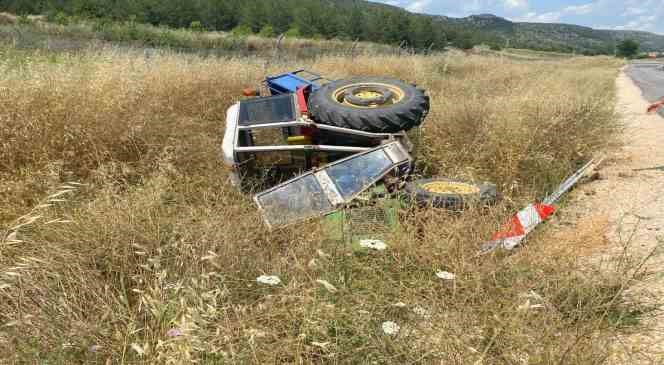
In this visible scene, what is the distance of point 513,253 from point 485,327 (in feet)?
2.94

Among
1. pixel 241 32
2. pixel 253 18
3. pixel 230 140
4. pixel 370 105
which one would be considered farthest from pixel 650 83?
pixel 253 18

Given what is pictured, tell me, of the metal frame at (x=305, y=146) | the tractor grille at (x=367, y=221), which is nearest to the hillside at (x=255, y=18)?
the metal frame at (x=305, y=146)

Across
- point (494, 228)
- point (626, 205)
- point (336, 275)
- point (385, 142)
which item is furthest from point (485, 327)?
point (626, 205)

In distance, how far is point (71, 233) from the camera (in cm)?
236

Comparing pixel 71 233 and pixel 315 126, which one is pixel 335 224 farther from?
pixel 71 233

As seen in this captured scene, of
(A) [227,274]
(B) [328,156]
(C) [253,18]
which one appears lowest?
(A) [227,274]

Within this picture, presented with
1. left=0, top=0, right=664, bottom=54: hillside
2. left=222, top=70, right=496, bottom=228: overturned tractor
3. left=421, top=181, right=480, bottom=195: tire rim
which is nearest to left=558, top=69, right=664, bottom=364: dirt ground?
left=421, top=181, right=480, bottom=195: tire rim

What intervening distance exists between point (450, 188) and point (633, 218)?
1.72m

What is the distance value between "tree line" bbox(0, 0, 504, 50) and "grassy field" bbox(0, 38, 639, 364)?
3684 cm

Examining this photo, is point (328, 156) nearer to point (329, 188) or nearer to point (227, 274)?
point (329, 188)

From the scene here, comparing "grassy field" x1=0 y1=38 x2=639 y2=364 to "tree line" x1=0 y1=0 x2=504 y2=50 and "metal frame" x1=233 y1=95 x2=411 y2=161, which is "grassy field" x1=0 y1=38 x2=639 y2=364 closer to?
"metal frame" x1=233 y1=95 x2=411 y2=161

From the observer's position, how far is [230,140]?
12.6 ft

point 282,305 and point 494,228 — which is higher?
point 494,228

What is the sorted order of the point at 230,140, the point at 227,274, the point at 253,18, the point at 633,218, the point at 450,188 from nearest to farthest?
1. the point at 227,274
2. the point at 633,218
3. the point at 450,188
4. the point at 230,140
5. the point at 253,18
